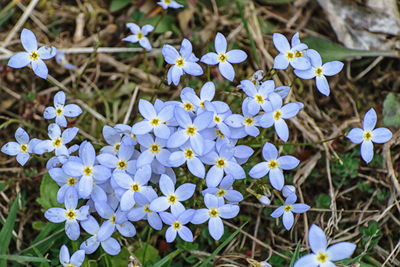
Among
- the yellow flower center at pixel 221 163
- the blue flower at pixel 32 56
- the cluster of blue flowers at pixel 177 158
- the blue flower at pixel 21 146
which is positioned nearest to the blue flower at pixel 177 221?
the cluster of blue flowers at pixel 177 158

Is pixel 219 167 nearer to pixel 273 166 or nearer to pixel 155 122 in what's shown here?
pixel 273 166

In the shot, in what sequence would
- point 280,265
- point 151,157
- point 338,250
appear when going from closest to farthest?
point 338,250 < point 151,157 < point 280,265

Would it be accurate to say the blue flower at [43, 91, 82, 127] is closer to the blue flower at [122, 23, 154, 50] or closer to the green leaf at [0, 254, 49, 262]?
the blue flower at [122, 23, 154, 50]

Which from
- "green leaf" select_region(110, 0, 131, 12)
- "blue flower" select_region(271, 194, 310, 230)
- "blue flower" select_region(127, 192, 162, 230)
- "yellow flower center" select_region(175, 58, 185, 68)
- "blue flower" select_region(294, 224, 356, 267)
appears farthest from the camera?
"green leaf" select_region(110, 0, 131, 12)

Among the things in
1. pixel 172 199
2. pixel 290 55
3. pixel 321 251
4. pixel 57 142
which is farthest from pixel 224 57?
pixel 321 251

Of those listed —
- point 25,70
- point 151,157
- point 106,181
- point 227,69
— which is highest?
point 227,69

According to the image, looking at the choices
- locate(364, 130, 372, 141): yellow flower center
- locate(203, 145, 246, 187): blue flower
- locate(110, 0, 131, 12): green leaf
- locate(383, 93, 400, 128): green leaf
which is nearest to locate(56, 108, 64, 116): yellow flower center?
locate(203, 145, 246, 187): blue flower

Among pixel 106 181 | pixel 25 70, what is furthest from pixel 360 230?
pixel 25 70

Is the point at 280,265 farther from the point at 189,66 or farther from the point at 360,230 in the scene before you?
the point at 189,66
